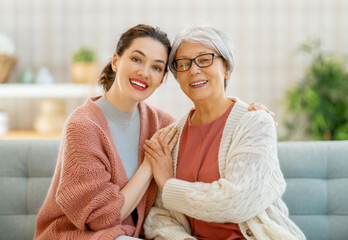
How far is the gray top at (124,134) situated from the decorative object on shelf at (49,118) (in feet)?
7.42

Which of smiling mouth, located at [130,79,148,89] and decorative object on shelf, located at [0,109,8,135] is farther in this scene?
decorative object on shelf, located at [0,109,8,135]

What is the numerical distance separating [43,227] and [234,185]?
0.86m

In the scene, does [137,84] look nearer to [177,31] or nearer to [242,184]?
[242,184]

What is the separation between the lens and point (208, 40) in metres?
1.63

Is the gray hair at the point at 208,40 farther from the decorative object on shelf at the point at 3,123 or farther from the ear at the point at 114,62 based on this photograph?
the decorative object on shelf at the point at 3,123

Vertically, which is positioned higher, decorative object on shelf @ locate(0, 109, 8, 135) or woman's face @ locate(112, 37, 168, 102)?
woman's face @ locate(112, 37, 168, 102)

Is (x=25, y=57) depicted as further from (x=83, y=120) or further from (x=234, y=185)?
(x=234, y=185)

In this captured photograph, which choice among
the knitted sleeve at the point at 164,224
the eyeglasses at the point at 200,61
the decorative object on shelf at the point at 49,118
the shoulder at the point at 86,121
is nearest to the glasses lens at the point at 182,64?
the eyeglasses at the point at 200,61

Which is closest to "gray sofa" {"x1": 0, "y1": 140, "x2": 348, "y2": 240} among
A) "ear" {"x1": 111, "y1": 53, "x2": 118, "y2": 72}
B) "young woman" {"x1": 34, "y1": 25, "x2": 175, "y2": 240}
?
"young woman" {"x1": 34, "y1": 25, "x2": 175, "y2": 240}

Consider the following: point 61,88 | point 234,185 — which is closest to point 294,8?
point 61,88

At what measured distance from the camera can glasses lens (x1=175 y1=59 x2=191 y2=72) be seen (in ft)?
5.49

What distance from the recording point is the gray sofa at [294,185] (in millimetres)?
1941

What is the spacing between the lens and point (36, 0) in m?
4.05

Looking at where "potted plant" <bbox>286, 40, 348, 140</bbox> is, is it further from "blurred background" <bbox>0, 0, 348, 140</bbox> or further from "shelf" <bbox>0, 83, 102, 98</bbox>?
"shelf" <bbox>0, 83, 102, 98</bbox>
